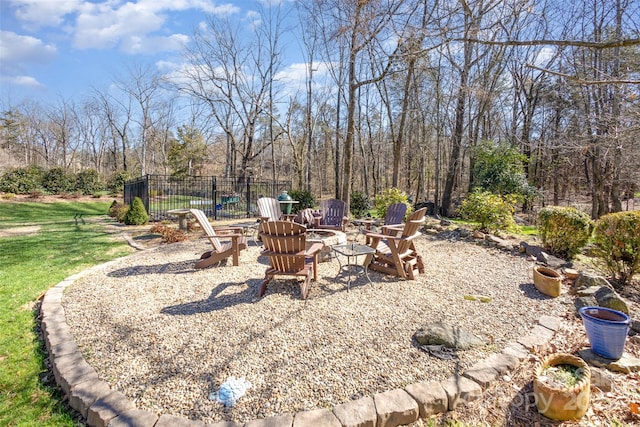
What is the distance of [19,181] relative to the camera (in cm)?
1465

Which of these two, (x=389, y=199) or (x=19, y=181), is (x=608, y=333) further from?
(x=19, y=181)

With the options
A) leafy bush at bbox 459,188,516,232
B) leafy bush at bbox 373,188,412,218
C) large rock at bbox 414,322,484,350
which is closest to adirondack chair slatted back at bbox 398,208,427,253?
large rock at bbox 414,322,484,350

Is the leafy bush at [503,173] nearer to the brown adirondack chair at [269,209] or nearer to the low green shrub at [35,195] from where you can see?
the brown adirondack chair at [269,209]

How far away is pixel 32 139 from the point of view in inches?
1066

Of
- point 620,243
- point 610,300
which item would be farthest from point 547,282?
point 620,243

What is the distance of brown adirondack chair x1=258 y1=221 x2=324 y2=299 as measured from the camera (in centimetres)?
340

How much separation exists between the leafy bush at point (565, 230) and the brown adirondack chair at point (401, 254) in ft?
9.05

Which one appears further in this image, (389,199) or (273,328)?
(389,199)

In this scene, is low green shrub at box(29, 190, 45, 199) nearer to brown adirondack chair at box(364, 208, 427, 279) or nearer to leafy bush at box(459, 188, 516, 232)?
brown adirondack chair at box(364, 208, 427, 279)

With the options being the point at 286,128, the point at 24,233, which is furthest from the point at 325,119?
the point at 24,233

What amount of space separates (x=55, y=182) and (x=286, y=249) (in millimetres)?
19747

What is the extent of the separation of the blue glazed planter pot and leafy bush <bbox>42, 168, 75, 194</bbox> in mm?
22255

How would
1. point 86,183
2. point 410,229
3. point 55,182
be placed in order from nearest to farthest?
1. point 410,229
2. point 55,182
3. point 86,183

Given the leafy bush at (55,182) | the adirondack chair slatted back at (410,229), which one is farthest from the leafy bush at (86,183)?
the adirondack chair slatted back at (410,229)
